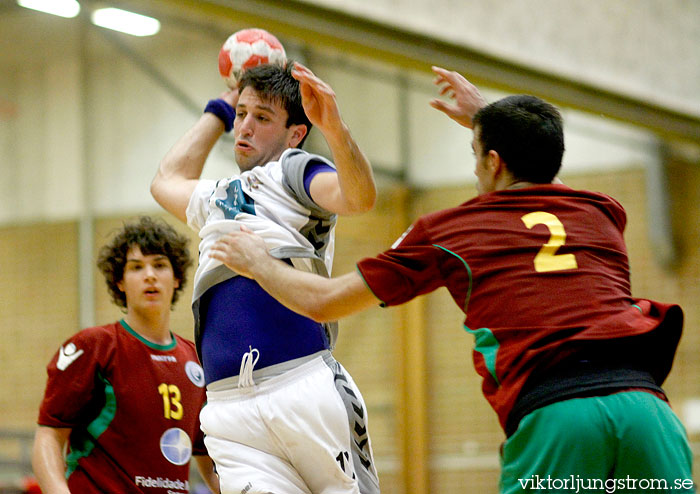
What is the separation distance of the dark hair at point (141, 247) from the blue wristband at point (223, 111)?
0.84 m

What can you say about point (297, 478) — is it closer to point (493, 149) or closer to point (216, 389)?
point (216, 389)

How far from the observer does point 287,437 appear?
10.4 ft

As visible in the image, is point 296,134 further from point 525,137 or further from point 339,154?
point 525,137

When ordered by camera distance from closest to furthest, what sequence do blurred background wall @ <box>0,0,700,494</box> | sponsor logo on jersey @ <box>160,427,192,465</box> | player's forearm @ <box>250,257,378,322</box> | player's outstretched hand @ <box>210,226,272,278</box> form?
player's forearm @ <box>250,257,378,322</box> → player's outstretched hand @ <box>210,226,272,278</box> → sponsor logo on jersey @ <box>160,427,192,465</box> → blurred background wall @ <box>0,0,700,494</box>

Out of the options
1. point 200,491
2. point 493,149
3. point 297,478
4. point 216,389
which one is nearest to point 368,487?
point 297,478

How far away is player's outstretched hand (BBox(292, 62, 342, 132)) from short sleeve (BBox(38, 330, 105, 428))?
162cm

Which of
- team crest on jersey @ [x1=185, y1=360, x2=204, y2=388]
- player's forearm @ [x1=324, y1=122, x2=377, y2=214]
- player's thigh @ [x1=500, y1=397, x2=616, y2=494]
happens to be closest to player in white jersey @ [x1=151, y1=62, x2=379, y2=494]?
player's forearm @ [x1=324, y1=122, x2=377, y2=214]

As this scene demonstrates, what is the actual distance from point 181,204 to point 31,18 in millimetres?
5622

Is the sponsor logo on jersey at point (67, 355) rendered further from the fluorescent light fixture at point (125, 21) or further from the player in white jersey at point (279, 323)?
the fluorescent light fixture at point (125, 21)

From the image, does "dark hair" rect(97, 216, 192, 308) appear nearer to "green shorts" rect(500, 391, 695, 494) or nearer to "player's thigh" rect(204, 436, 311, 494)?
"player's thigh" rect(204, 436, 311, 494)

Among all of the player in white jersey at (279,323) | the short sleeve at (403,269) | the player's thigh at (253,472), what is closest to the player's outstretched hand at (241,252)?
the player in white jersey at (279,323)

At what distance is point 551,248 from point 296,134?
121cm

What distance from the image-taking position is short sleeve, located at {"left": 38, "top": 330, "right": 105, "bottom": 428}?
4.09 m

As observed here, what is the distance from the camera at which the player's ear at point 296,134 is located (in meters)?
3.65
